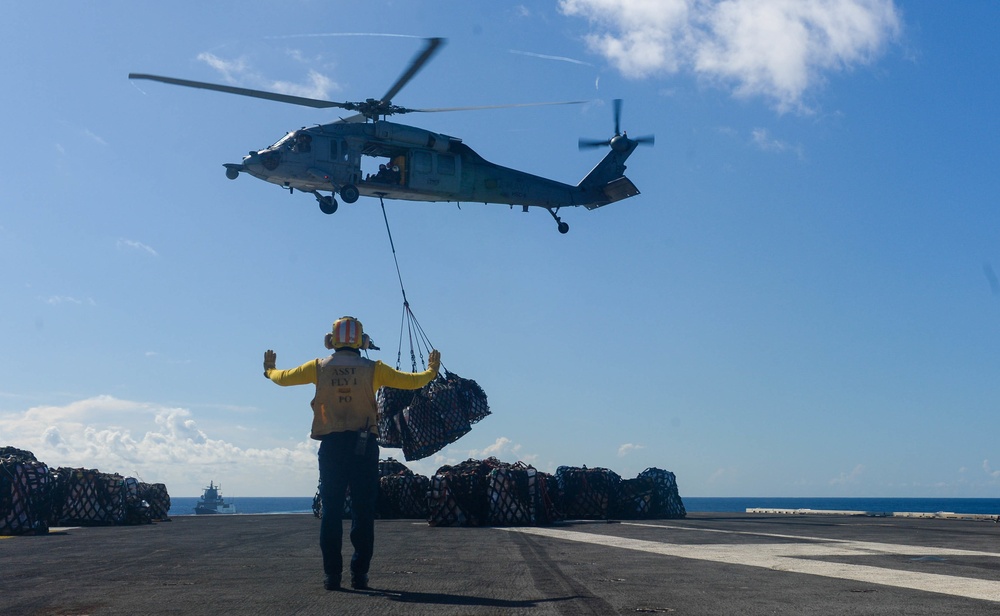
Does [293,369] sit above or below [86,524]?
above

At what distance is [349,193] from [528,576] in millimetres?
20373

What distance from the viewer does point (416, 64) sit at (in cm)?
2494

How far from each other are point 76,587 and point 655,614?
5.21m

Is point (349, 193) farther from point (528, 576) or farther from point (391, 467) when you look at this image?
point (528, 576)

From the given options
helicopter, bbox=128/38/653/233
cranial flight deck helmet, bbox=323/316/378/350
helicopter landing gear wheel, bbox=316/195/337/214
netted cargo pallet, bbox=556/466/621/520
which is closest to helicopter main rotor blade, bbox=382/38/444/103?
helicopter, bbox=128/38/653/233

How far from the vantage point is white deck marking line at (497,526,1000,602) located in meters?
7.81

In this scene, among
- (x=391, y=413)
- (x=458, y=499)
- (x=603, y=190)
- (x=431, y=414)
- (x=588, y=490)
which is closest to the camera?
(x=458, y=499)

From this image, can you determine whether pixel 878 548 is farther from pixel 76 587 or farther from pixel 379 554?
pixel 76 587

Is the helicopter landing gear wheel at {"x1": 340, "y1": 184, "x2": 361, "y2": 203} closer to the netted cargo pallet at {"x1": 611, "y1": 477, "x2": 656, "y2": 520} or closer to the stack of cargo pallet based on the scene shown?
the stack of cargo pallet

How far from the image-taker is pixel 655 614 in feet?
20.1

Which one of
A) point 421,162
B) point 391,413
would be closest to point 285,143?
point 421,162

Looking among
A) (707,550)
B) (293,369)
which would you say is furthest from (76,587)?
(707,550)

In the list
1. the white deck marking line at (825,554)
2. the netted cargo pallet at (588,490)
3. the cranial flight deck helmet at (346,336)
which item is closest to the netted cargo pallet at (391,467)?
the netted cargo pallet at (588,490)

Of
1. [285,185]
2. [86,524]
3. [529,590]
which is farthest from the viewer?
[285,185]
